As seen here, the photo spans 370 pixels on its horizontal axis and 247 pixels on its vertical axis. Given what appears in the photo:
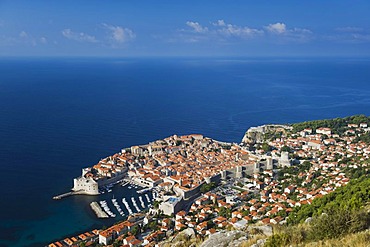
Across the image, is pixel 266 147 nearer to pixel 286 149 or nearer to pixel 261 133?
pixel 286 149

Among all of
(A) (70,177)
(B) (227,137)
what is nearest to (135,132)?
(B) (227,137)

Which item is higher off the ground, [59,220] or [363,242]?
[363,242]

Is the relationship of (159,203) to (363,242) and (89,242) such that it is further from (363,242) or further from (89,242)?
(363,242)

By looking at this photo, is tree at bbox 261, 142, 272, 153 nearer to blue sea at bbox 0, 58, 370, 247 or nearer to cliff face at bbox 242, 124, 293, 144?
cliff face at bbox 242, 124, 293, 144

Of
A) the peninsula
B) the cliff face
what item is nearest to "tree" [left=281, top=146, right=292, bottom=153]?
the peninsula

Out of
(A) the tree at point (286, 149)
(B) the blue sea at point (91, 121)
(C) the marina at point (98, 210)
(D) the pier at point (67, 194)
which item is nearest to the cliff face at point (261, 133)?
(B) the blue sea at point (91, 121)

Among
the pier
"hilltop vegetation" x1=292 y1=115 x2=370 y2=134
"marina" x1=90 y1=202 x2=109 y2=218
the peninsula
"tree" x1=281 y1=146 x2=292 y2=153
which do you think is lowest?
"marina" x1=90 y1=202 x2=109 y2=218
